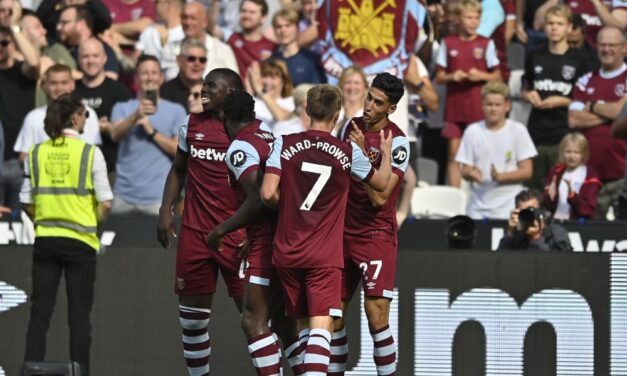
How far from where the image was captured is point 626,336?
439 inches

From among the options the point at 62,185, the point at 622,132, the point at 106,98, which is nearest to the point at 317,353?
the point at 62,185

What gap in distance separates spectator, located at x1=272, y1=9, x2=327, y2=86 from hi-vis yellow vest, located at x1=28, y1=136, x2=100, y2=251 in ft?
15.5

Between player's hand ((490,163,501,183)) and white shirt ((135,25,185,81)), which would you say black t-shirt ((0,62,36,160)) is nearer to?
white shirt ((135,25,185,81))

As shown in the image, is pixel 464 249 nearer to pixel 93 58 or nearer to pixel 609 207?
pixel 609 207

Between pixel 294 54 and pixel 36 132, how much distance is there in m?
3.13

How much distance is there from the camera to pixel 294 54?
1541 cm

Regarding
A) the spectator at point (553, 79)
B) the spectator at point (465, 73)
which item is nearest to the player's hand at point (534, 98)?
the spectator at point (553, 79)

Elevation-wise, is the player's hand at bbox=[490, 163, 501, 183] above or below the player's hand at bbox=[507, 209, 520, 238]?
above

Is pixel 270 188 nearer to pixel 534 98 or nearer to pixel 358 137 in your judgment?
pixel 358 137

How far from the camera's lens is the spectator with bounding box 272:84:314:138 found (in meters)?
13.8

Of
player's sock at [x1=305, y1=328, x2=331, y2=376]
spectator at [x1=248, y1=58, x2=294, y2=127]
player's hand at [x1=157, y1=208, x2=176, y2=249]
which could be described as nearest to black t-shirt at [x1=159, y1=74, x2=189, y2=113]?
spectator at [x1=248, y1=58, x2=294, y2=127]

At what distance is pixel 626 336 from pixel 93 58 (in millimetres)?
6376

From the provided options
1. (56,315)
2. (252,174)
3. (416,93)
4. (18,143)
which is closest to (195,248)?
(252,174)

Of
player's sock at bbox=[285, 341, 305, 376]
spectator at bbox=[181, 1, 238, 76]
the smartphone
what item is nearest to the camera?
player's sock at bbox=[285, 341, 305, 376]
